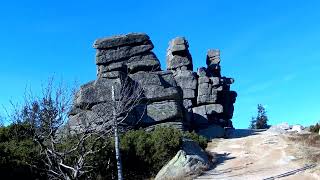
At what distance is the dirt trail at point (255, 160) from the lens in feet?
69.5

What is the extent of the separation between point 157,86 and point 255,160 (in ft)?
37.3

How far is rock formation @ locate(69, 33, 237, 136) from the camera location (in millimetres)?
31742

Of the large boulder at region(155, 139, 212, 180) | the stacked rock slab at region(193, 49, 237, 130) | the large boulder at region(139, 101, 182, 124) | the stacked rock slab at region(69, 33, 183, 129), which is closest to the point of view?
the large boulder at region(155, 139, 212, 180)

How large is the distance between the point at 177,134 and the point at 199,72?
22.8 metres

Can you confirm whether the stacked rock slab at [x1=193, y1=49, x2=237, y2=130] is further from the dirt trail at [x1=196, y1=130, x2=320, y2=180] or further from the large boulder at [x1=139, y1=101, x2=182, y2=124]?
the dirt trail at [x1=196, y1=130, x2=320, y2=180]

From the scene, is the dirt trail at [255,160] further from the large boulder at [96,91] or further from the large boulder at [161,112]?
the large boulder at [96,91]

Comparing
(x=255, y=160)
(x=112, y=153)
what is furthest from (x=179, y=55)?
(x=112, y=153)

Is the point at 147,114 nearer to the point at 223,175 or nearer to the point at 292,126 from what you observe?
the point at 223,175

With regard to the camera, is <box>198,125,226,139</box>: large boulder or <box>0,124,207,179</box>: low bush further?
<box>198,125,226,139</box>: large boulder

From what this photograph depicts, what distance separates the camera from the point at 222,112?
151 feet

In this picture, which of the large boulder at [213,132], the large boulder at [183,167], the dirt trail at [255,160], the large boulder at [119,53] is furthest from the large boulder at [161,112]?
the large boulder at [183,167]

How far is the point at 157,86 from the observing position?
34094 mm

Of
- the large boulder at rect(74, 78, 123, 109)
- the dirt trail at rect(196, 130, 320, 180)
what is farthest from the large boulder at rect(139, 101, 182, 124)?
the dirt trail at rect(196, 130, 320, 180)

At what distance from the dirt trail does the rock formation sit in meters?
4.65
